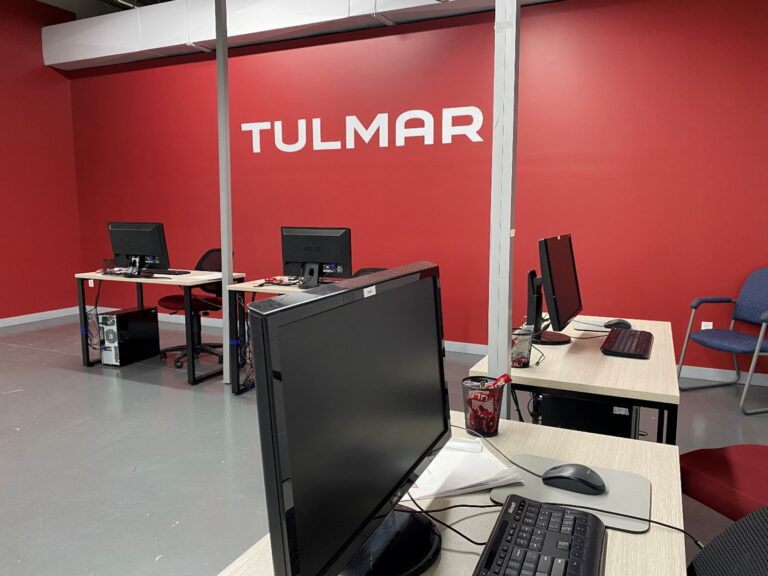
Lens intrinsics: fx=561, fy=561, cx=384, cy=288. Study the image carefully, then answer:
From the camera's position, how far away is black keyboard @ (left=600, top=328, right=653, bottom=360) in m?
2.31

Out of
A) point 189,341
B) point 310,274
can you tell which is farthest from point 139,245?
point 310,274

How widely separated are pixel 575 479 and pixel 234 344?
3392mm

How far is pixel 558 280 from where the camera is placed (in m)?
2.49

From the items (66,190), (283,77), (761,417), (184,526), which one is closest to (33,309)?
(66,190)

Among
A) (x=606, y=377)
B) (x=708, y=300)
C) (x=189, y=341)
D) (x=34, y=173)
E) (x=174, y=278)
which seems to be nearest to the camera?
(x=606, y=377)

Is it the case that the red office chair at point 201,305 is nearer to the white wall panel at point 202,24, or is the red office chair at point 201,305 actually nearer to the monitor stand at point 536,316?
the white wall panel at point 202,24

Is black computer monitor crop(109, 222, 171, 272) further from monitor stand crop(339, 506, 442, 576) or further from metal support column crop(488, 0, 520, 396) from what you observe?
monitor stand crop(339, 506, 442, 576)

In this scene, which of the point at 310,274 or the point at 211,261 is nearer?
the point at 310,274

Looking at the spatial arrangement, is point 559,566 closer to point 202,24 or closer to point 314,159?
point 314,159

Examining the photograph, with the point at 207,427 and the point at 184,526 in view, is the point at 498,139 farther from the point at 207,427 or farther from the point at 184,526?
the point at 207,427

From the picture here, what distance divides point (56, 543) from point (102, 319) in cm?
285

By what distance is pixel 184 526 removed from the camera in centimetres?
242

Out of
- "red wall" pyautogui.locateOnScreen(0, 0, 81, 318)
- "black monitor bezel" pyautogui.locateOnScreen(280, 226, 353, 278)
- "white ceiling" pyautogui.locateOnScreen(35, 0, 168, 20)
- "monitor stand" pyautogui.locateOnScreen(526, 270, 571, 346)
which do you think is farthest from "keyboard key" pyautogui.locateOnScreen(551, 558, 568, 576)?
"white ceiling" pyautogui.locateOnScreen(35, 0, 168, 20)

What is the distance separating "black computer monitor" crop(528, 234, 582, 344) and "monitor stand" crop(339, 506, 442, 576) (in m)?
1.47
